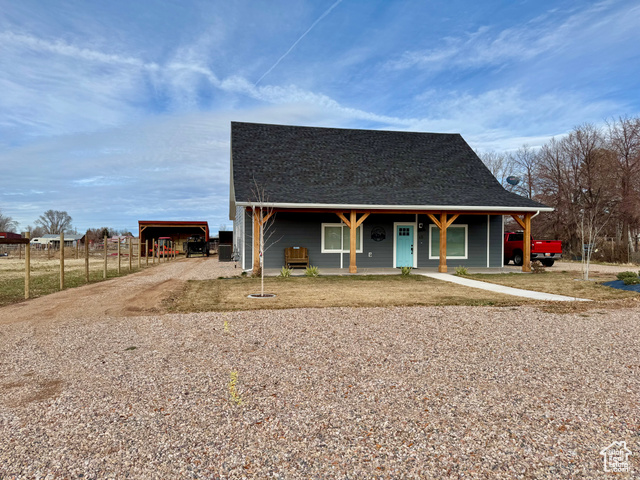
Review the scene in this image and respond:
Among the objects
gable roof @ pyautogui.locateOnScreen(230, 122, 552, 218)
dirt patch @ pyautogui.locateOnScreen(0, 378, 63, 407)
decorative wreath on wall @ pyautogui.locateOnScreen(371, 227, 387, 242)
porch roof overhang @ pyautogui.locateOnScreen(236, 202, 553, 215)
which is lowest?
dirt patch @ pyautogui.locateOnScreen(0, 378, 63, 407)

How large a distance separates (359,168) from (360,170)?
0.55 feet

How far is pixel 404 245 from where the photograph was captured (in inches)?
707

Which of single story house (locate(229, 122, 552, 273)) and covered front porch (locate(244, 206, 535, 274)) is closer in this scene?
single story house (locate(229, 122, 552, 273))

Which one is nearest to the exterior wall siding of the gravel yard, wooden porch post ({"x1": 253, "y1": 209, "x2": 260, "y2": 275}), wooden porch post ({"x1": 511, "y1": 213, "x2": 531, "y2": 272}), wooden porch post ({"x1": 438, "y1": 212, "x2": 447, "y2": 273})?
wooden porch post ({"x1": 253, "y1": 209, "x2": 260, "y2": 275})

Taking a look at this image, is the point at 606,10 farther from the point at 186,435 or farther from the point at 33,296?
the point at 33,296

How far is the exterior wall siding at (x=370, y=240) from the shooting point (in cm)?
1700

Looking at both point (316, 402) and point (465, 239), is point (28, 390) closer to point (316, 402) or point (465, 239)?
point (316, 402)

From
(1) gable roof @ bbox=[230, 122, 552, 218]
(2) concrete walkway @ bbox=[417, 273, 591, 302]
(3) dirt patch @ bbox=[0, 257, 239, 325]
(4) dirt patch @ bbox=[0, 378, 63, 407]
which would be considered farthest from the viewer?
(1) gable roof @ bbox=[230, 122, 552, 218]

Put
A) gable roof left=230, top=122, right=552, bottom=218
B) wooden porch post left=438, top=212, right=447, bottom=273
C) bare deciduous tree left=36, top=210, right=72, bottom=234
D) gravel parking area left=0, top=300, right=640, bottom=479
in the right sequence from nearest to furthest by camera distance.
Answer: gravel parking area left=0, top=300, right=640, bottom=479 < gable roof left=230, top=122, right=552, bottom=218 < wooden porch post left=438, top=212, right=447, bottom=273 < bare deciduous tree left=36, top=210, right=72, bottom=234

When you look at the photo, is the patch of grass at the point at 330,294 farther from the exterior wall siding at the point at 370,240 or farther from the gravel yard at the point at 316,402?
the exterior wall siding at the point at 370,240

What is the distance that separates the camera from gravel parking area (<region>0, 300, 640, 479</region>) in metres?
2.65

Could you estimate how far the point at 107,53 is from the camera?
1391 centimetres

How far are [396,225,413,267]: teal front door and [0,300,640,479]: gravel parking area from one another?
11.3 meters

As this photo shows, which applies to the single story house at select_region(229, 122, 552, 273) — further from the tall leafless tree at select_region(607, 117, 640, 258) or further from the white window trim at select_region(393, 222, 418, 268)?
the tall leafless tree at select_region(607, 117, 640, 258)
